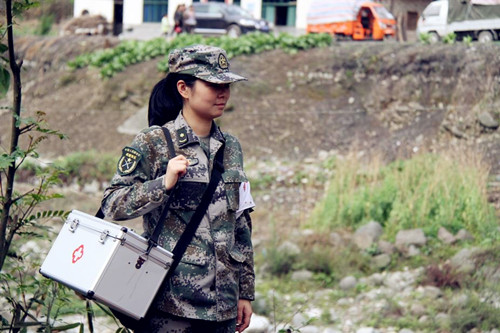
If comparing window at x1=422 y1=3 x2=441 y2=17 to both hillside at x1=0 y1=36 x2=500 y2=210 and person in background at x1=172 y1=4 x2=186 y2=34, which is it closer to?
hillside at x1=0 y1=36 x2=500 y2=210

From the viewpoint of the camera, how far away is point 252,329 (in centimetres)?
724

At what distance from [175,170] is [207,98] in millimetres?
412

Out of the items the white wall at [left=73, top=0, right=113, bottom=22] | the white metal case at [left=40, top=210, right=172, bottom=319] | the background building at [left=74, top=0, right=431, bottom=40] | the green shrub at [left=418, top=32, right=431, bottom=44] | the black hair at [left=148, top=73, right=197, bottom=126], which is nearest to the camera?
the white metal case at [left=40, top=210, right=172, bottom=319]

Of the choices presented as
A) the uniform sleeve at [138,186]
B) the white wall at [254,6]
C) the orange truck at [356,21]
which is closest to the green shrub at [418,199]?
the uniform sleeve at [138,186]

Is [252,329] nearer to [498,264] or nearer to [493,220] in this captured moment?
[498,264]

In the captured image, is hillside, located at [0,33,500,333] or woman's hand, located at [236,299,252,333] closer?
woman's hand, located at [236,299,252,333]

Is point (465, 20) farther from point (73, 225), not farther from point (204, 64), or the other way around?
point (73, 225)

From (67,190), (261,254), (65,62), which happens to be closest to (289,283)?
(261,254)

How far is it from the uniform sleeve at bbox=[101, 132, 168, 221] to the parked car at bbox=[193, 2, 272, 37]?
72.3ft

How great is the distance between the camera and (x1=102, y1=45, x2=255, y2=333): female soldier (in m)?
3.41

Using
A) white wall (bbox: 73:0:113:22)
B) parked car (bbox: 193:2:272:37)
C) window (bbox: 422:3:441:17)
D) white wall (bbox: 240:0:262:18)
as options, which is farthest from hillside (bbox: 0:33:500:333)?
white wall (bbox: 73:0:113:22)

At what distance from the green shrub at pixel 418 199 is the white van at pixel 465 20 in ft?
19.5

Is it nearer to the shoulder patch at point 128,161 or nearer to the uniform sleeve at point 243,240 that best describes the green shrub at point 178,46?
the uniform sleeve at point 243,240

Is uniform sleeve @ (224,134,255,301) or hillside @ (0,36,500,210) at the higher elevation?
uniform sleeve @ (224,134,255,301)
